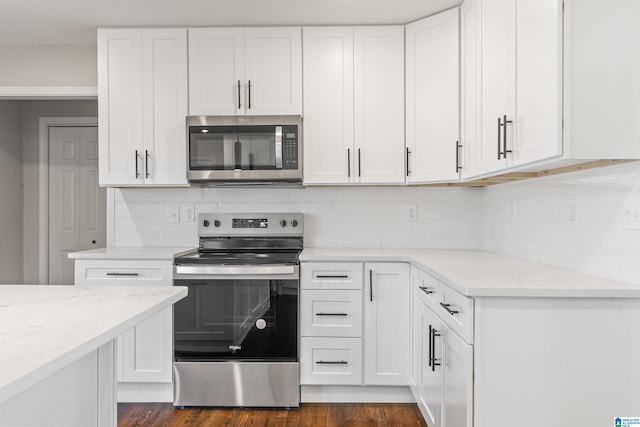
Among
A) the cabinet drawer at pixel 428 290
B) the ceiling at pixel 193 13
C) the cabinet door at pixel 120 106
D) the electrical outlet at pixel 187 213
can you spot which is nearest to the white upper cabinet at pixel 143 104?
the cabinet door at pixel 120 106

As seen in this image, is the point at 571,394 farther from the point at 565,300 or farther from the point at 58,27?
the point at 58,27

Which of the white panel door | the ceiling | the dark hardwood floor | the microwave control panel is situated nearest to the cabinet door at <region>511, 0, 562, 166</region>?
the ceiling

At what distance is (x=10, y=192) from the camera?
429 cm

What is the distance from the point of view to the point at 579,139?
1.58 m

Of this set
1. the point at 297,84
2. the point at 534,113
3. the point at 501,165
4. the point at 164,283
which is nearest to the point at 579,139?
the point at 534,113

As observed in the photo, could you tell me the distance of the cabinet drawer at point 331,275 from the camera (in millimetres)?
2832

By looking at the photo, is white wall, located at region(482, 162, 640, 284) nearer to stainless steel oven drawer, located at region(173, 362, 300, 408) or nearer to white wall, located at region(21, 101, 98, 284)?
stainless steel oven drawer, located at region(173, 362, 300, 408)

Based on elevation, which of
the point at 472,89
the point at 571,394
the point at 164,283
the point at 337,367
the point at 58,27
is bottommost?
the point at 337,367

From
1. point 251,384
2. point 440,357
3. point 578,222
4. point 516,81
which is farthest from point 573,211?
point 251,384

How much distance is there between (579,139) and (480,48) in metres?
1.02

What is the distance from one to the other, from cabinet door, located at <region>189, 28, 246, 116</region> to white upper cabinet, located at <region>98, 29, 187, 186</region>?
7 centimetres

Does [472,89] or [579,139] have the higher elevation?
[472,89]

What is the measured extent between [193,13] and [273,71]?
22.9 inches

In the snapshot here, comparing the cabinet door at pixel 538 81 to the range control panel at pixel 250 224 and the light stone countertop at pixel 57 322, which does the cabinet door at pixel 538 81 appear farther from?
the range control panel at pixel 250 224
